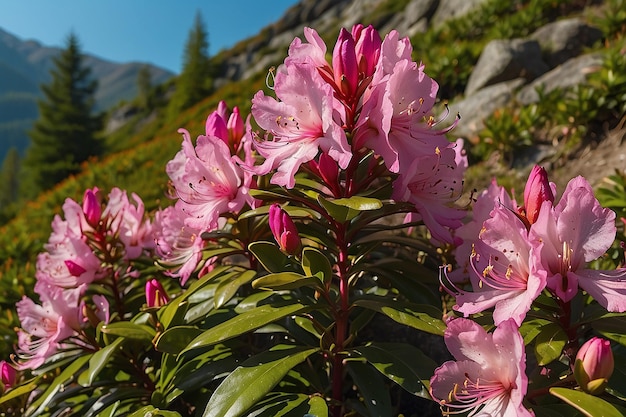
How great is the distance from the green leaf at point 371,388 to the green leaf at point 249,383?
0.18 metres

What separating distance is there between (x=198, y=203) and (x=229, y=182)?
0.14 meters

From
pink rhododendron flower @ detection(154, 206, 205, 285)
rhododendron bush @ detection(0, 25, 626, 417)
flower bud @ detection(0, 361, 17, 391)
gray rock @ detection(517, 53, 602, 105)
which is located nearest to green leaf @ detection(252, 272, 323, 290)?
rhododendron bush @ detection(0, 25, 626, 417)

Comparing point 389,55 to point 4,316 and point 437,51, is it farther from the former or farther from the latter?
point 437,51

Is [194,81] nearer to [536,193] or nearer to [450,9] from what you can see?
[450,9]

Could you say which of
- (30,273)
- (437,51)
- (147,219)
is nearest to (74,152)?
(437,51)

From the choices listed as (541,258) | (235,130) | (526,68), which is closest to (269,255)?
(235,130)

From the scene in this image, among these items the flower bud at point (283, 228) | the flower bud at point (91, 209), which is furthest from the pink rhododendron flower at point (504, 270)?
the flower bud at point (91, 209)

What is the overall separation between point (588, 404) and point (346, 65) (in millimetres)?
936

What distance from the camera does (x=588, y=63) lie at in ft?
16.9

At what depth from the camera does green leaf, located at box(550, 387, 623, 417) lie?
34.8 inches

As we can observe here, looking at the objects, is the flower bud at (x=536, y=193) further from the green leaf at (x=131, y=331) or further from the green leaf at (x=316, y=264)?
the green leaf at (x=131, y=331)

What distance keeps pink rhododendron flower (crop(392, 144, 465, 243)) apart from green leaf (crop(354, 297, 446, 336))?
0.74 feet

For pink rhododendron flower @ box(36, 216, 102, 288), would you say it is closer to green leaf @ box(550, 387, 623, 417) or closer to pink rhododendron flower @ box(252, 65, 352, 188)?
pink rhododendron flower @ box(252, 65, 352, 188)

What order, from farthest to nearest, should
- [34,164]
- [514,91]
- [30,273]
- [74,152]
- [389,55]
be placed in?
[74,152] < [34,164] < [514,91] < [30,273] < [389,55]
